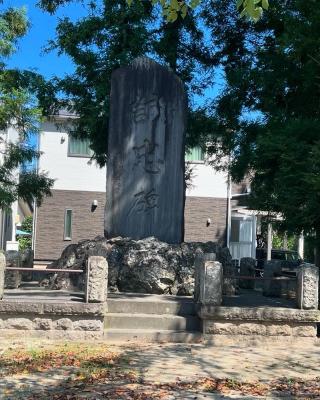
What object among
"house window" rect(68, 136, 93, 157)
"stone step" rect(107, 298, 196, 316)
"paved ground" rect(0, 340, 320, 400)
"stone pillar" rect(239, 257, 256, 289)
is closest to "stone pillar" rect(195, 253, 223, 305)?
"stone step" rect(107, 298, 196, 316)

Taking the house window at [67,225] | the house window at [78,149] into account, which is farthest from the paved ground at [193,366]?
the house window at [78,149]

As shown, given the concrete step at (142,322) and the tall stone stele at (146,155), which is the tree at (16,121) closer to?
the tall stone stele at (146,155)

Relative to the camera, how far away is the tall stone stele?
11531 mm

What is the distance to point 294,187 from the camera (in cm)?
929

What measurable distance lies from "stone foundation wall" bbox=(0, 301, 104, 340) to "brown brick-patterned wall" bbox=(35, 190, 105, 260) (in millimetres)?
→ 17641

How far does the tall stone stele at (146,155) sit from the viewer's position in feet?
37.8

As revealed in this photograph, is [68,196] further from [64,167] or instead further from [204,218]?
[204,218]

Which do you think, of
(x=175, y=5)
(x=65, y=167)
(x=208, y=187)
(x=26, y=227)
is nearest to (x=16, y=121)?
(x=175, y=5)

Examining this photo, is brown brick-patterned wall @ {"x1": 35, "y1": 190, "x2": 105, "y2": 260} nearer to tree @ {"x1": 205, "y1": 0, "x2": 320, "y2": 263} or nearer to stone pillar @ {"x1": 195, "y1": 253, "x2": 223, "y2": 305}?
tree @ {"x1": 205, "y1": 0, "x2": 320, "y2": 263}

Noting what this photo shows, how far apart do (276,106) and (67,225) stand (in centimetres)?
1506

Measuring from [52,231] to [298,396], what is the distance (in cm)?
2128

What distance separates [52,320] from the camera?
333 inches

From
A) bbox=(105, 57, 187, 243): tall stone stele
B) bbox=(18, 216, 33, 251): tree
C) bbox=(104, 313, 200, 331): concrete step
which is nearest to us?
bbox=(104, 313, 200, 331): concrete step

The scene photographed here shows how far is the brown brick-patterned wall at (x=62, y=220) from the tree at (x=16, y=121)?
11.3 meters
